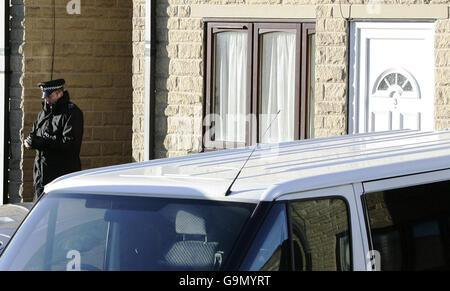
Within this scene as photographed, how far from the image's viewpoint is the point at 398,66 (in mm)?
10180

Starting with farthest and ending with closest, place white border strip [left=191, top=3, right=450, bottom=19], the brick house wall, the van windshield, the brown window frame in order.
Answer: the brick house wall < the brown window frame < white border strip [left=191, top=3, right=450, bottom=19] < the van windshield

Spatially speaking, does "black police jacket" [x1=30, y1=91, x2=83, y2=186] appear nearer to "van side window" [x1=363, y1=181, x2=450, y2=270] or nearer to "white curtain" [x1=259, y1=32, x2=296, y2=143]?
"white curtain" [x1=259, y1=32, x2=296, y2=143]

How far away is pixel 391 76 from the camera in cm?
1025

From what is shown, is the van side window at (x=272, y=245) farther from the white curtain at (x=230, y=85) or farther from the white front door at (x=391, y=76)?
the white curtain at (x=230, y=85)

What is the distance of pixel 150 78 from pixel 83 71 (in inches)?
55.6

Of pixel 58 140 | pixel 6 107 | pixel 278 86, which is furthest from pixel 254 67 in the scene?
pixel 6 107

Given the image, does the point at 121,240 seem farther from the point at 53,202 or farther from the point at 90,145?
the point at 90,145

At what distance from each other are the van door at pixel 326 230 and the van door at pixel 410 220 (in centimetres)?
9

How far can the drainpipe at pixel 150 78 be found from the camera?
38.2 feet

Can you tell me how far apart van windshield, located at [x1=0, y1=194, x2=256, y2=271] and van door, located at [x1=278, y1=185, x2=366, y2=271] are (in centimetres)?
20

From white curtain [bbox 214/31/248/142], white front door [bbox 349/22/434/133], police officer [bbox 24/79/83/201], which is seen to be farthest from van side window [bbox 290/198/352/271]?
white curtain [bbox 214/31/248/142]

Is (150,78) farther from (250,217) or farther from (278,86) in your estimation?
(250,217)

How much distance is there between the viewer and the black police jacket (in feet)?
33.6
